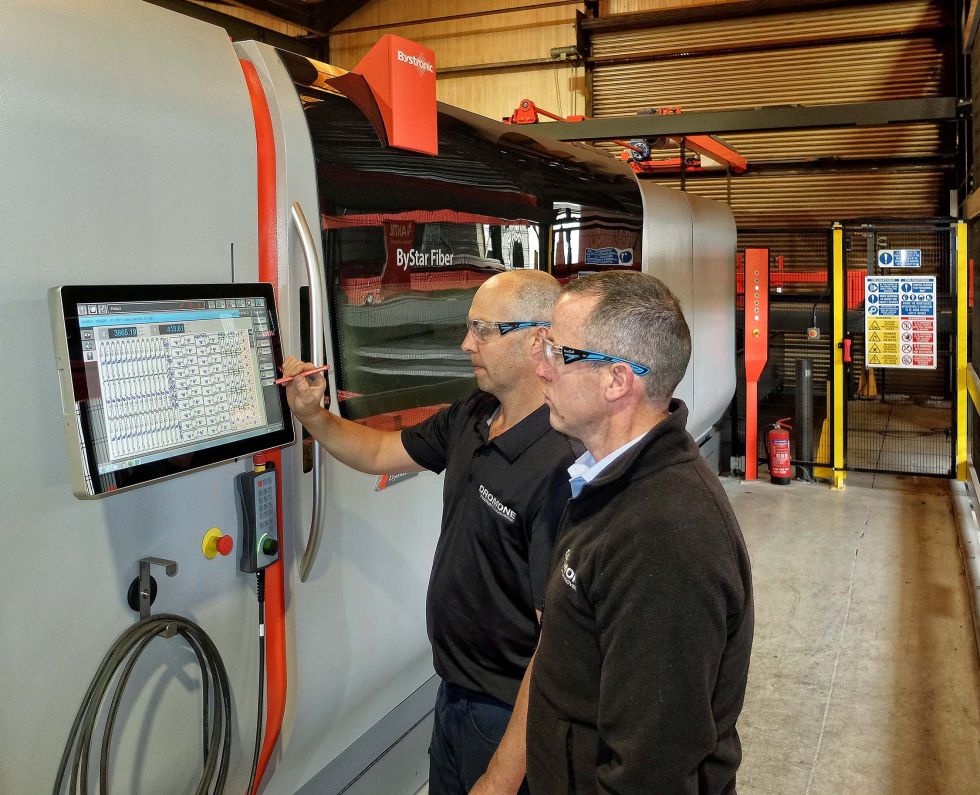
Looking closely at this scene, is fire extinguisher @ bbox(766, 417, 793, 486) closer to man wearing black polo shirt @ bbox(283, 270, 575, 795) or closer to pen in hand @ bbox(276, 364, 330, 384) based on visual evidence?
man wearing black polo shirt @ bbox(283, 270, 575, 795)

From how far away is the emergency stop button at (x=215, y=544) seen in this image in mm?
1887

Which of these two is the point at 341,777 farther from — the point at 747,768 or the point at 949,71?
the point at 949,71

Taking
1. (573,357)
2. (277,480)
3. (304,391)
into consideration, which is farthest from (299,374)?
(573,357)

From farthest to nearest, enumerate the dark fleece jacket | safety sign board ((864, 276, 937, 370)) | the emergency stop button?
safety sign board ((864, 276, 937, 370)) < the emergency stop button < the dark fleece jacket

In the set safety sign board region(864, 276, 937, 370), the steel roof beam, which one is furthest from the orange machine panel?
the steel roof beam

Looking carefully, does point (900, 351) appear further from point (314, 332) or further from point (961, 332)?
point (314, 332)

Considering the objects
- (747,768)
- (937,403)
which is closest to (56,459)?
(747,768)

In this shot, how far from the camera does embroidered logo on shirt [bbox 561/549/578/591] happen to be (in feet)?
4.69

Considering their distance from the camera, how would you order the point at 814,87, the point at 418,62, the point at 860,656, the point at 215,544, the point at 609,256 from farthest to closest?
1. the point at 814,87
2. the point at 609,256
3. the point at 860,656
4. the point at 418,62
5. the point at 215,544

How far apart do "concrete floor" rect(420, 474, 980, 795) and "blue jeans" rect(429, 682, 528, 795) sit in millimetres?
1046

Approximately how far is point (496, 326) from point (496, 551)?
0.52 m

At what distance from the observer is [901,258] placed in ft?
22.5

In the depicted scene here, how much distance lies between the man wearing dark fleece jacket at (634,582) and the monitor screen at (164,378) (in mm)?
621

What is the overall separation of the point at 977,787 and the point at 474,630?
2.19 metres
